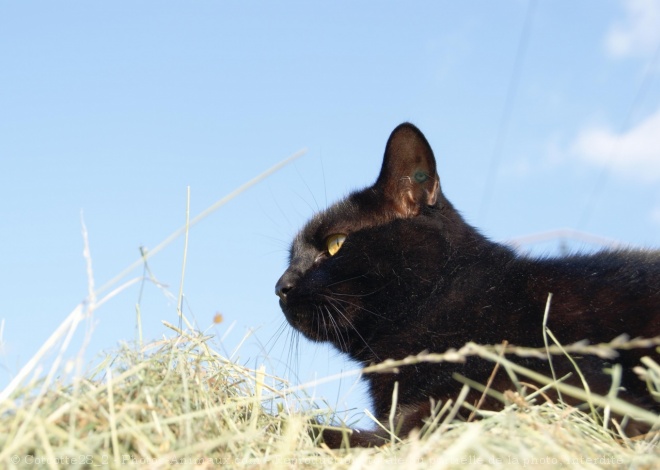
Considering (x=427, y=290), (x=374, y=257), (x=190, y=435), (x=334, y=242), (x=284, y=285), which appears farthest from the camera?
(x=334, y=242)

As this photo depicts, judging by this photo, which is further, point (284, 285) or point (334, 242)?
point (334, 242)

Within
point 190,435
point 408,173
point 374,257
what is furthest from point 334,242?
point 190,435

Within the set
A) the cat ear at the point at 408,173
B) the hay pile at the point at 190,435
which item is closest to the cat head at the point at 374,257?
the cat ear at the point at 408,173

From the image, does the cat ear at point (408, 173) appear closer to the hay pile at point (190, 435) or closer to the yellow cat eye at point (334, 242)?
the yellow cat eye at point (334, 242)

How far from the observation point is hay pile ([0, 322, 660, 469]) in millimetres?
1405

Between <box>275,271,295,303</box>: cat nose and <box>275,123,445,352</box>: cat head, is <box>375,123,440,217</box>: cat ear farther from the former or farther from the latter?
<box>275,271,295,303</box>: cat nose

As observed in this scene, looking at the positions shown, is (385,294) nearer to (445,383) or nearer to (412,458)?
(445,383)

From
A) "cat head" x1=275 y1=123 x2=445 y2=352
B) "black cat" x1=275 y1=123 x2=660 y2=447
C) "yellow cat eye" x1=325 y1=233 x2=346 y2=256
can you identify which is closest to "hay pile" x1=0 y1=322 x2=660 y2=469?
"black cat" x1=275 y1=123 x2=660 y2=447

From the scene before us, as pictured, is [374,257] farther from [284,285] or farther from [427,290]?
[284,285]

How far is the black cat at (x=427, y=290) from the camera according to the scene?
2.46 metres

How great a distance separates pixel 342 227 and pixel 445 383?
1.08m

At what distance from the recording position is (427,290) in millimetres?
2879

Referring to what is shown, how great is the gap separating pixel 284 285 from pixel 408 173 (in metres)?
0.80

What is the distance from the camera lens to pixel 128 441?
1497 millimetres
